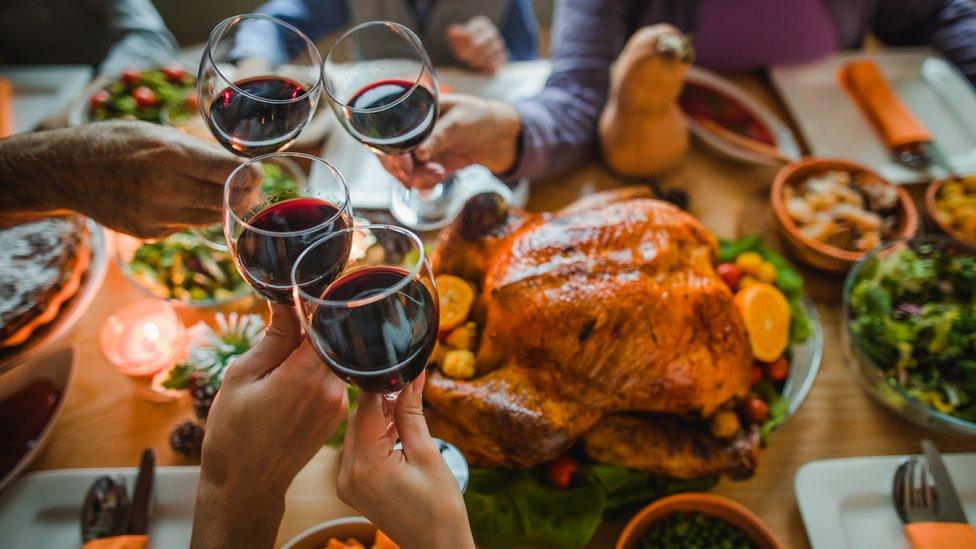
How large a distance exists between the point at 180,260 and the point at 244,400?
2.30 ft

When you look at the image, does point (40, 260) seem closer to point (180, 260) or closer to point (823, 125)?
point (180, 260)

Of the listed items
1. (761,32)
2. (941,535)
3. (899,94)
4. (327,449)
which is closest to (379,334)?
(327,449)

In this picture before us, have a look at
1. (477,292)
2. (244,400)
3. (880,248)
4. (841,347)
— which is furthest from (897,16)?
(244,400)

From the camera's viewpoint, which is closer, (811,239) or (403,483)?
(403,483)

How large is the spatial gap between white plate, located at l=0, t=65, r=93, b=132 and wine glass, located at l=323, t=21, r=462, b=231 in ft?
3.23

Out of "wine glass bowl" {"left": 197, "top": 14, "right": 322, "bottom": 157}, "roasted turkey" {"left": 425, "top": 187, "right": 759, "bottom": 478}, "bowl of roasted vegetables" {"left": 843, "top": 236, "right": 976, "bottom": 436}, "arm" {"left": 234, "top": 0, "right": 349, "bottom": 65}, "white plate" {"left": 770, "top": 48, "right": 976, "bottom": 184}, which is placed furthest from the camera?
"arm" {"left": 234, "top": 0, "right": 349, "bottom": 65}

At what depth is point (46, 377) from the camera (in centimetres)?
113

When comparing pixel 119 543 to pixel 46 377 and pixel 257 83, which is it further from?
pixel 257 83

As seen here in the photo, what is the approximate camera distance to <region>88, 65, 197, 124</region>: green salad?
1.55 meters

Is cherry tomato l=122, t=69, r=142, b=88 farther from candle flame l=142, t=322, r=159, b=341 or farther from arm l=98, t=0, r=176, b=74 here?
candle flame l=142, t=322, r=159, b=341

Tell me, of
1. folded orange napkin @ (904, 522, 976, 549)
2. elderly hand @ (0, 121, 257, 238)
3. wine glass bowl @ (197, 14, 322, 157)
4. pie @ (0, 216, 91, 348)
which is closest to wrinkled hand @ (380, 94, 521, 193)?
wine glass bowl @ (197, 14, 322, 157)

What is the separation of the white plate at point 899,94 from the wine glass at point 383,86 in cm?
104

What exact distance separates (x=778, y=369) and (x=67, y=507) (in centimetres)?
132

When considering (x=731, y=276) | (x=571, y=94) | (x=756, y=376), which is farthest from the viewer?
(x=571, y=94)
